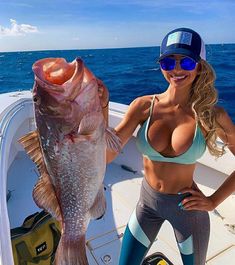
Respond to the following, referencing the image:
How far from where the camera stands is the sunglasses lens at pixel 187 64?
1.88 m

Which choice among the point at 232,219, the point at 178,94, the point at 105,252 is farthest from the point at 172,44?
the point at 232,219

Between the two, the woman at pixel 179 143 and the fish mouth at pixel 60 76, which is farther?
the woman at pixel 179 143

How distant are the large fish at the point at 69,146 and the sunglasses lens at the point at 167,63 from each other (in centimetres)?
73

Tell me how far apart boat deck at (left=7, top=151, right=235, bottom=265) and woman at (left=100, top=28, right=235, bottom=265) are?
0.87 m

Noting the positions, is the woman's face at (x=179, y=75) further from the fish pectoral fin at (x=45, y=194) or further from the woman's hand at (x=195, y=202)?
the fish pectoral fin at (x=45, y=194)

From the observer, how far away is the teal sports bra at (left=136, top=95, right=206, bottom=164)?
199 centimetres

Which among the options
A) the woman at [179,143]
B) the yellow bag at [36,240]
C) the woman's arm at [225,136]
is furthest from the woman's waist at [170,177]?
the yellow bag at [36,240]

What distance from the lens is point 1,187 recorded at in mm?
2113

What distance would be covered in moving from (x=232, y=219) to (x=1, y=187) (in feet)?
8.26

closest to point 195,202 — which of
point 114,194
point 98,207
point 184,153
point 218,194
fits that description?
point 218,194

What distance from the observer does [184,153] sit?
200 cm

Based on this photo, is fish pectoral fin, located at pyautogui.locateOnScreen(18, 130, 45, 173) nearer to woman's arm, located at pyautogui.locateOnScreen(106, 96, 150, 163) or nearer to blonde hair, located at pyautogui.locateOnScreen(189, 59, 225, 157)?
woman's arm, located at pyautogui.locateOnScreen(106, 96, 150, 163)

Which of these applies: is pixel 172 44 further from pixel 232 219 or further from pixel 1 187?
pixel 232 219

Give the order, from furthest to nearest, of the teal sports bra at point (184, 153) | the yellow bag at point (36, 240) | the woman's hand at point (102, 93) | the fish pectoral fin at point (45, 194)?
the yellow bag at point (36, 240), the teal sports bra at point (184, 153), the fish pectoral fin at point (45, 194), the woman's hand at point (102, 93)
